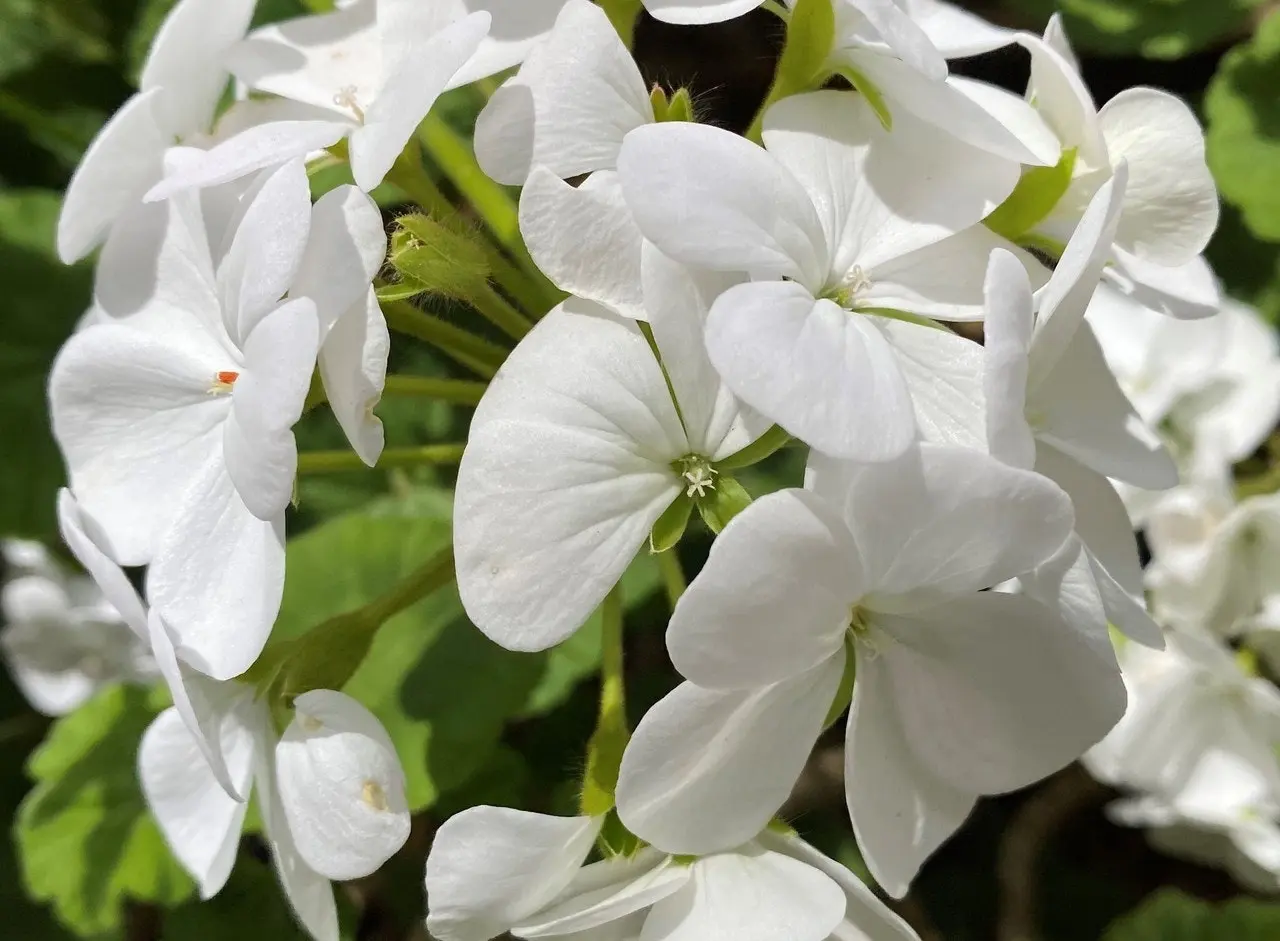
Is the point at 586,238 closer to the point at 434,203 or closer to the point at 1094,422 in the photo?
the point at 434,203

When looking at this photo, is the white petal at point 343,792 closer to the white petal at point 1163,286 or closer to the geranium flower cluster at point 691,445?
the geranium flower cluster at point 691,445

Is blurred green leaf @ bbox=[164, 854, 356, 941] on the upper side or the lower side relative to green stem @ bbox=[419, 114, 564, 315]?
lower

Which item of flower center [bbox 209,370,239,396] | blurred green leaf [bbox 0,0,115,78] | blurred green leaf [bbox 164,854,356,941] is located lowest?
blurred green leaf [bbox 164,854,356,941]

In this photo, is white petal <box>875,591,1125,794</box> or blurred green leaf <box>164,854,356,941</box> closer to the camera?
white petal <box>875,591,1125,794</box>

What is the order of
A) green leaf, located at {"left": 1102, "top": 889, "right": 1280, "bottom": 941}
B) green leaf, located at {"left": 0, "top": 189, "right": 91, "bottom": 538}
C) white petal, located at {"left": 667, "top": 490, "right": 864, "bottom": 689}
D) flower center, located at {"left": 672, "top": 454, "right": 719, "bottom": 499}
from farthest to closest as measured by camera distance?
green leaf, located at {"left": 1102, "top": 889, "right": 1280, "bottom": 941} → green leaf, located at {"left": 0, "top": 189, "right": 91, "bottom": 538} → flower center, located at {"left": 672, "top": 454, "right": 719, "bottom": 499} → white petal, located at {"left": 667, "top": 490, "right": 864, "bottom": 689}

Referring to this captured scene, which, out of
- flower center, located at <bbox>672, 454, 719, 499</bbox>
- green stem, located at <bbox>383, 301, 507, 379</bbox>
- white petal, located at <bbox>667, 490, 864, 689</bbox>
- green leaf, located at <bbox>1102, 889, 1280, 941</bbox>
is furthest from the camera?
green leaf, located at <bbox>1102, 889, 1280, 941</bbox>

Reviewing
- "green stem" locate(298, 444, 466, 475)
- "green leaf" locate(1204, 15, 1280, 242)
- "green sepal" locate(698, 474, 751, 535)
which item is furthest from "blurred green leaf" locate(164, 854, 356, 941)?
"green leaf" locate(1204, 15, 1280, 242)

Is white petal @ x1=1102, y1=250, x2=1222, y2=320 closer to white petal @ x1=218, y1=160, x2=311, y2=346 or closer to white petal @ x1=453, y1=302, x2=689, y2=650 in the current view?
white petal @ x1=453, y1=302, x2=689, y2=650

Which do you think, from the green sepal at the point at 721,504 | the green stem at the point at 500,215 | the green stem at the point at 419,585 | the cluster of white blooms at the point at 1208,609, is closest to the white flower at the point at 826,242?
the green sepal at the point at 721,504
